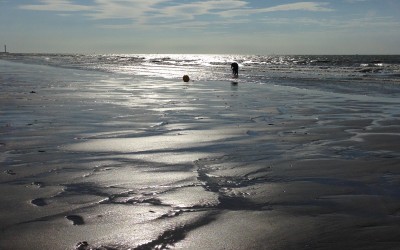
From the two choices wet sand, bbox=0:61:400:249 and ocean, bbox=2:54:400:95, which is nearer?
wet sand, bbox=0:61:400:249

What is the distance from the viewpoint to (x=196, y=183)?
5.49m

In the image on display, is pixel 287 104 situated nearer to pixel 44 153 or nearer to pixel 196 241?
pixel 44 153

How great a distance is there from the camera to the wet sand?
3.90 meters

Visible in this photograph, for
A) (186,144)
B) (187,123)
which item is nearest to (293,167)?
(186,144)

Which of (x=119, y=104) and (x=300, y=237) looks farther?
(x=119, y=104)

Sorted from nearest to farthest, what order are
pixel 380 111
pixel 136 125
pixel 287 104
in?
pixel 136 125, pixel 380 111, pixel 287 104

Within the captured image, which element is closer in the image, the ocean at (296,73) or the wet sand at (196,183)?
the wet sand at (196,183)

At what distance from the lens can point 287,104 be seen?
15.3 m

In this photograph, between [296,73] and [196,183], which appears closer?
[196,183]

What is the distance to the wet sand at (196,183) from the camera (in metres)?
3.90

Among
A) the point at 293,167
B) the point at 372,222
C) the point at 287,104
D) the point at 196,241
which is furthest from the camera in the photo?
the point at 287,104

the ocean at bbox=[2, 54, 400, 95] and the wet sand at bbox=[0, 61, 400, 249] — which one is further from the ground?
the ocean at bbox=[2, 54, 400, 95]

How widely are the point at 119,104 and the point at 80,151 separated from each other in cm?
711

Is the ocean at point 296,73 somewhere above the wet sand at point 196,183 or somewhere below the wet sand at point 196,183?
above
